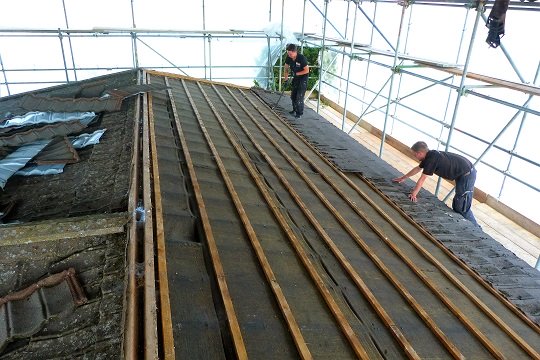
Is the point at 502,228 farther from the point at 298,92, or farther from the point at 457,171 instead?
the point at 298,92

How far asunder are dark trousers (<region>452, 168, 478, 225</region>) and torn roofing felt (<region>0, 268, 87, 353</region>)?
205 inches

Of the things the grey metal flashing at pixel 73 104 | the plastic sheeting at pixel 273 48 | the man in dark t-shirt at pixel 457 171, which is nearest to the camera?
the man in dark t-shirt at pixel 457 171

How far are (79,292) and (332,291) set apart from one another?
6.16ft

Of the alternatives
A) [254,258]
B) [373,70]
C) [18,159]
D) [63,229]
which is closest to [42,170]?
[18,159]

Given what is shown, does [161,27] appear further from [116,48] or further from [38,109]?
[38,109]

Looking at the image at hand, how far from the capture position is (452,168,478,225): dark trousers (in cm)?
552

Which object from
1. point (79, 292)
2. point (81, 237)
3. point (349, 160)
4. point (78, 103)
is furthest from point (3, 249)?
point (349, 160)

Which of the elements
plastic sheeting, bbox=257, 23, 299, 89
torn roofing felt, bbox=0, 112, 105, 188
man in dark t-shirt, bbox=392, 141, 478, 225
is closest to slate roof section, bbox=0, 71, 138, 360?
torn roofing felt, bbox=0, 112, 105, 188

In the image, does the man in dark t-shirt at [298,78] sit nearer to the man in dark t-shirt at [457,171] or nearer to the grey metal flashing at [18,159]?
the man in dark t-shirt at [457,171]

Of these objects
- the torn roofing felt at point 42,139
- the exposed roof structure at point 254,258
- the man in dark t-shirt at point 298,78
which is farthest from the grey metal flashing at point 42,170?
the man in dark t-shirt at point 298,78

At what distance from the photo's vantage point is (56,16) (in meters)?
11.3

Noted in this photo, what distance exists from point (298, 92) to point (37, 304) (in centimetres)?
715

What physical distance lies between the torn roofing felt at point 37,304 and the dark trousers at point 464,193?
205 inches

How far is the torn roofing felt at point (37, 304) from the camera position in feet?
7.31
